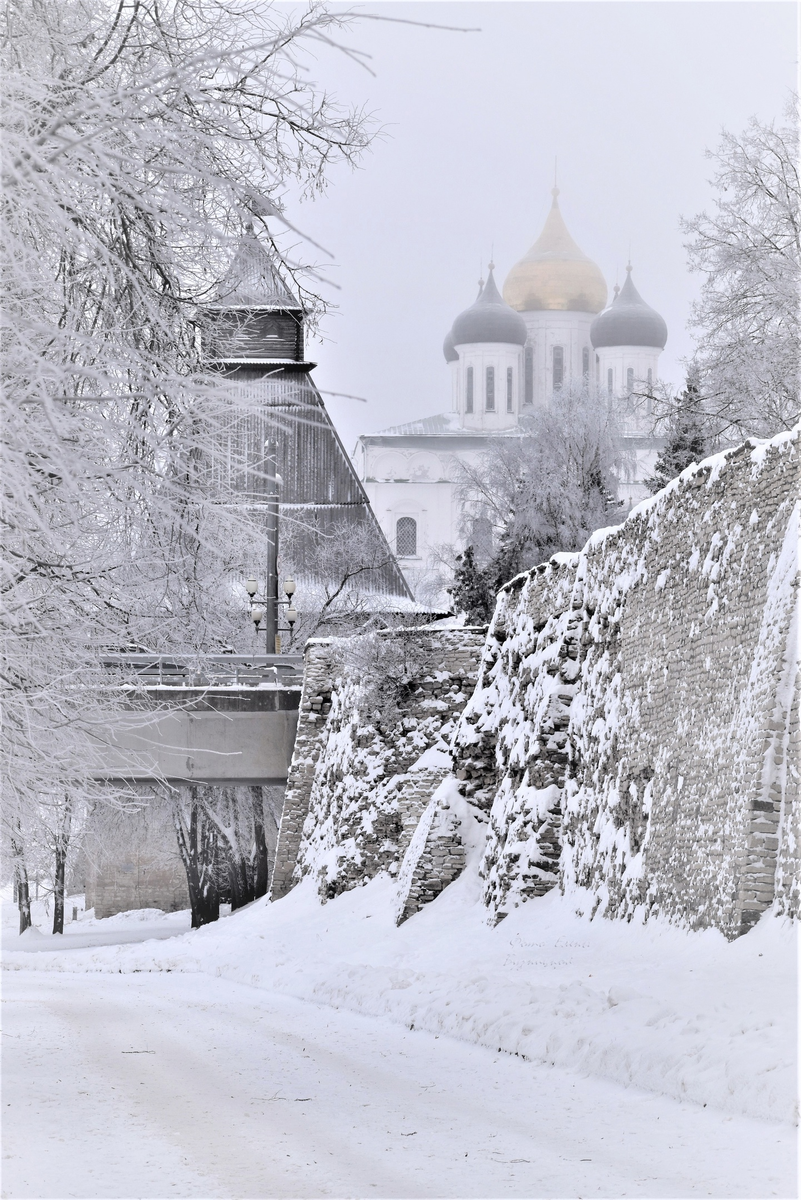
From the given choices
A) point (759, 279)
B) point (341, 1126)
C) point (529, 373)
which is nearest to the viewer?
point (341, 1126)

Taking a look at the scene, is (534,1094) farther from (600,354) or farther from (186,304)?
(600,354)

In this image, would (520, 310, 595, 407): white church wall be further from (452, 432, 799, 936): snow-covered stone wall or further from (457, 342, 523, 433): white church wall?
(452, 432, 799, 936): snow-covered stone wall

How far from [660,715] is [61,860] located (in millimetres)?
14908

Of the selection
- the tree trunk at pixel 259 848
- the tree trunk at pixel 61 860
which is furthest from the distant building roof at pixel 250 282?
the tree trunk at pixel 259 848

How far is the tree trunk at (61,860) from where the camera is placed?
10500 mm

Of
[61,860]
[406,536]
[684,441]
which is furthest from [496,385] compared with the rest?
[61,860]

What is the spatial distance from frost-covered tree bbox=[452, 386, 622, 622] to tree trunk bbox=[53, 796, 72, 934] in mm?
9431

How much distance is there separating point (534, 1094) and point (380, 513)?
72731mm

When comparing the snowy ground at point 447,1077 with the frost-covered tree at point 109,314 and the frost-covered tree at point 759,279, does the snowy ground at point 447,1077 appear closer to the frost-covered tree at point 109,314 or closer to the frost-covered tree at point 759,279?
the frost-covered tree at point 109,314

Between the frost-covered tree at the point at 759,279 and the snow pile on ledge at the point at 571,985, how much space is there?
7.76 m

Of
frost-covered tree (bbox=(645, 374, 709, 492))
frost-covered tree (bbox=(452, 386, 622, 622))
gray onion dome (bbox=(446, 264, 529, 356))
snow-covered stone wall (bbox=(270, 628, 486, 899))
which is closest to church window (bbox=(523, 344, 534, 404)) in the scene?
gray onion dome (bbox=(446, 264, 529, 356))

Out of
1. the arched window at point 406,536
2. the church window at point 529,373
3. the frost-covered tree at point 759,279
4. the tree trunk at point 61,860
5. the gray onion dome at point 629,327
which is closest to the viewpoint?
the tree trunk at point 61,860

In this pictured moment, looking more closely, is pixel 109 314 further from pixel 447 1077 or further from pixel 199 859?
pixel 199 859

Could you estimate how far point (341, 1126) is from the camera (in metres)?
7.25
